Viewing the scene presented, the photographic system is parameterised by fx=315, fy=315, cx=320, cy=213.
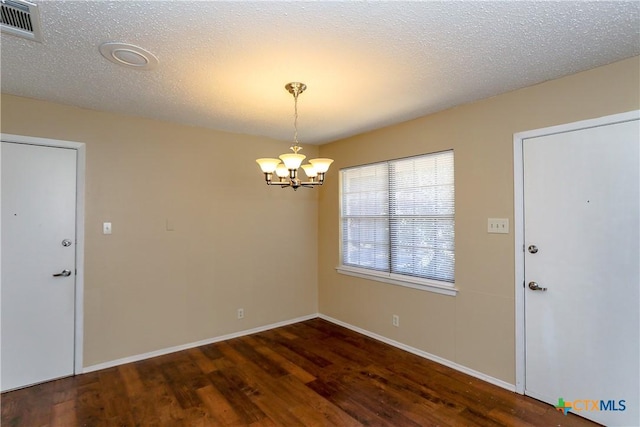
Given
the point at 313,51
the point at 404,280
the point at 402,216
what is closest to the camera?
the point at 313,51

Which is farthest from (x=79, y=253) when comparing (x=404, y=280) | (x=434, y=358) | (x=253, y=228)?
(x=434, y=358)

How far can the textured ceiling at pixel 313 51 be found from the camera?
1.61 m

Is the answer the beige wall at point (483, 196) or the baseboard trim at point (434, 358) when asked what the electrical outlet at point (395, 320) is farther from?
the baseboard trim at point (434, 358)

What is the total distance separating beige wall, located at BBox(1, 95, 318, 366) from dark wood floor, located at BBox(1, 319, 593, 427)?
426 millimetres

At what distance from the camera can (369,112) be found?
316cm

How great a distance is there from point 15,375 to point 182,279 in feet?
4.92

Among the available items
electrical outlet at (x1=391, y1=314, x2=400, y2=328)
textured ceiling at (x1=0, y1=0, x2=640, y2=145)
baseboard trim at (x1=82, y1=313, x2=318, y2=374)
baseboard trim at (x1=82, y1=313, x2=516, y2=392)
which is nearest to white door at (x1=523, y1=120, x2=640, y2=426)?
baseboard trim at (x1=82, y1=313, x2=516, y2=392)

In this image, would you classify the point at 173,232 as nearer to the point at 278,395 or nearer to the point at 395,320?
the point at 278,395

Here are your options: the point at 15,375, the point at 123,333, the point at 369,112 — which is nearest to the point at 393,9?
the point at 369,112

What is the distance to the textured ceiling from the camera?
5.27 ft

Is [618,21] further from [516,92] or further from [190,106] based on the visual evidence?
[190,106]

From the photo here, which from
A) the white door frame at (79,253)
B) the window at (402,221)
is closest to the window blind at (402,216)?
the window at (402,221)

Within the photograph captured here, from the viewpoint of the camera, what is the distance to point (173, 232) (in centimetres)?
348

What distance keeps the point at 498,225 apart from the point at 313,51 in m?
2.08
